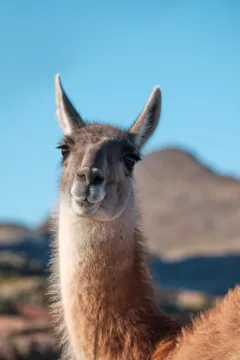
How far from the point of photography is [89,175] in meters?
7.77

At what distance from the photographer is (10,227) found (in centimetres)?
8369

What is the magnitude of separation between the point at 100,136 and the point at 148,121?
2.36 ft

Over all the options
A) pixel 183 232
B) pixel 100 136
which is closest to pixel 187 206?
pixel 183 232

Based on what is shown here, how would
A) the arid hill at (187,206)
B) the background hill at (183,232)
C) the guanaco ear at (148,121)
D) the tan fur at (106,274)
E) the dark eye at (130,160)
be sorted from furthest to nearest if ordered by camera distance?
1. the arid hill at (187,206)
2. the background hill at (183,232)
3. the guanaco ear at (148,121)
4. the dark eye at (130,160)
5. the tan fur at (106,274)

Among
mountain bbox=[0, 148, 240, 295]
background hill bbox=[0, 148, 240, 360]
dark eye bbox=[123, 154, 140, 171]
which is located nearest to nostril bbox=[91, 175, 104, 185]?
dark eye bbox=[123, 154, 140, 171]

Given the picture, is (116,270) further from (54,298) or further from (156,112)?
(156,112)

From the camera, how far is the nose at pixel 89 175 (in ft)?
25.5

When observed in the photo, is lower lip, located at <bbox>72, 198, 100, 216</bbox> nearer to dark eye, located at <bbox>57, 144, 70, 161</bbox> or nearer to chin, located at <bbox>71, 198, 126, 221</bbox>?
chin, located at <bbox>71, 198, 126, 221</bbox>

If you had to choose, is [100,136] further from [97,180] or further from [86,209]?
[86,209]

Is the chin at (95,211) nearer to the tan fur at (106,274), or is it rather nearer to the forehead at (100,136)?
the tan fur at (106,274)

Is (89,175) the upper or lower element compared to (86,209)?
upper

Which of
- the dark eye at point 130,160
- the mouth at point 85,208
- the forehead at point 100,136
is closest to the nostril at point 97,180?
the mouth at point 85,208

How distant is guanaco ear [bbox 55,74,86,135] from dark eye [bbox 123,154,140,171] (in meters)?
0.69

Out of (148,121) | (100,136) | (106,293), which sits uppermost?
(148,121)
